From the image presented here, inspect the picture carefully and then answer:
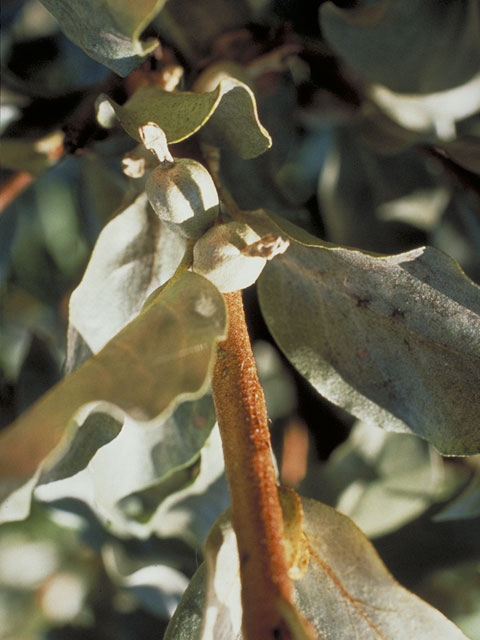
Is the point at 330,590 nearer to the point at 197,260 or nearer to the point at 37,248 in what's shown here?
the point at 197,260

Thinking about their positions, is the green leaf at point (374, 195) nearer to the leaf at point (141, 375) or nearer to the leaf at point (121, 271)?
the leaf at point (121, 271)

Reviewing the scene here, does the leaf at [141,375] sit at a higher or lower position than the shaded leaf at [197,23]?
higher

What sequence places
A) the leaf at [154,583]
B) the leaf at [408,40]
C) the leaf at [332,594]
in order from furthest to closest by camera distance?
1. the leaf at [154,583]
2. the leaf at [408,40]
3. the leaf at [332,594]

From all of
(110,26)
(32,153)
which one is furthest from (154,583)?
(110,26)

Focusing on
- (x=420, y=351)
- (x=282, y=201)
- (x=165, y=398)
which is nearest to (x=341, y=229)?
(x=282, y=201)

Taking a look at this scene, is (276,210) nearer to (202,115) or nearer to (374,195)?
(374,195)

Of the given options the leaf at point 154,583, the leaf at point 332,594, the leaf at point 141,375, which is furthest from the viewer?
the leaf at point 154,583

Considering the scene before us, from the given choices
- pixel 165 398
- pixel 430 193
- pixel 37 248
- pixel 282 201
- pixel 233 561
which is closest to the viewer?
pixel 165 398

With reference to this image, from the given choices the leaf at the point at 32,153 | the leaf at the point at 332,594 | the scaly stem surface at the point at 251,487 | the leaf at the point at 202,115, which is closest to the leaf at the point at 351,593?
the leaf at the point at 332,594
